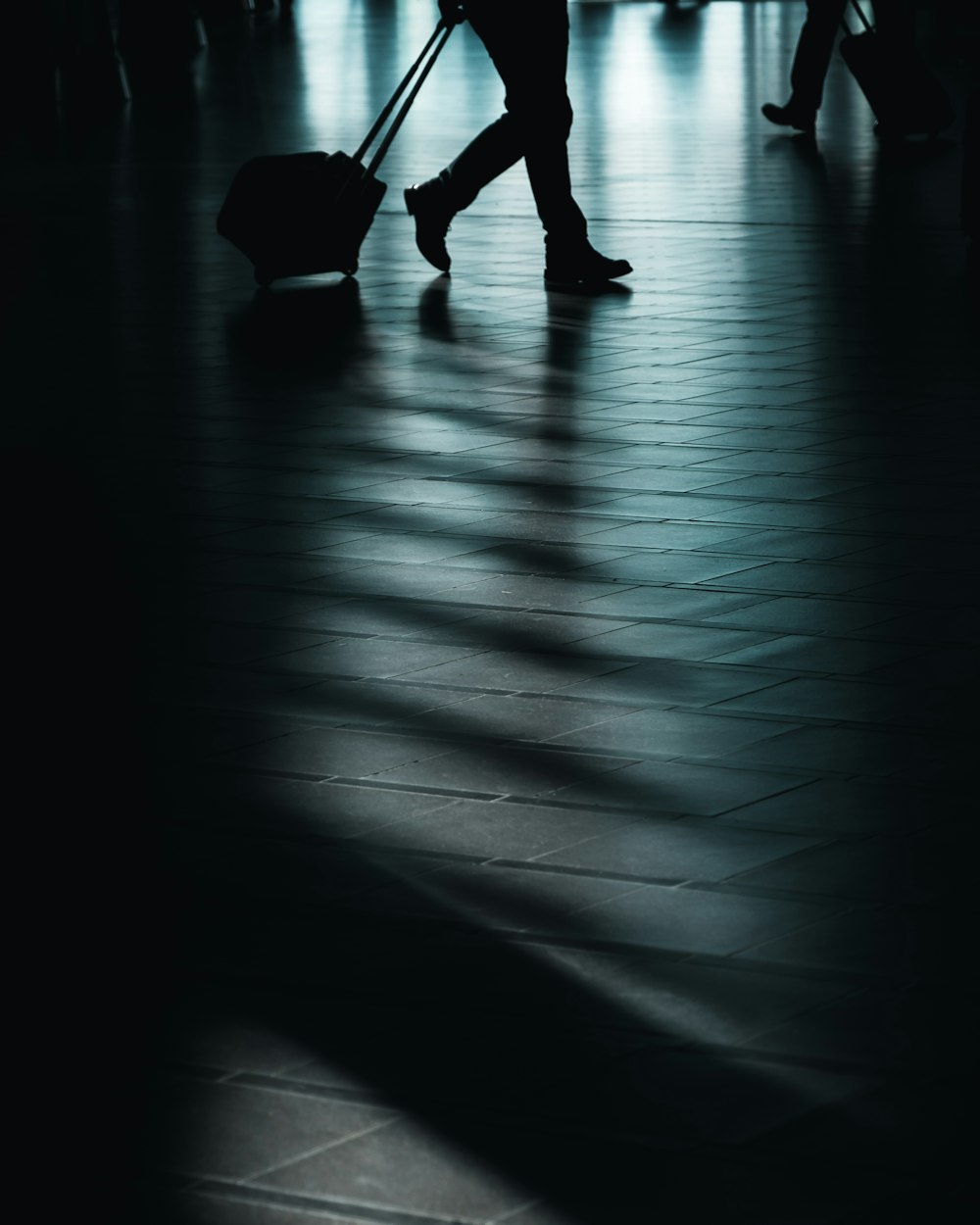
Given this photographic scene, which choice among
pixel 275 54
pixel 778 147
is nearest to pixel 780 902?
pixel 778 147

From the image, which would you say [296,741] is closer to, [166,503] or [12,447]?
[166,503]

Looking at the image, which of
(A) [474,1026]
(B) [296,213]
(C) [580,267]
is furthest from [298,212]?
(A) [474,1026]

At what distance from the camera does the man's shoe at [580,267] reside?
22.5 feet

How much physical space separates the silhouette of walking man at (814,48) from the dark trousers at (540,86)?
13.1 ft

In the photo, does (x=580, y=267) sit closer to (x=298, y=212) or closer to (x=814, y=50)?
(x=298, y=212)

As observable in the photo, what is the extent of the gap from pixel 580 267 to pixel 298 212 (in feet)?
2.96

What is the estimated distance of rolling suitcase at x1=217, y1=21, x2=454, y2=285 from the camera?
7.02 meters

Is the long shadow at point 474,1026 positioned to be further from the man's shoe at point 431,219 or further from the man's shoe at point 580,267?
the man's shoe at point 431,219

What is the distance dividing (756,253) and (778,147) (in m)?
3.23

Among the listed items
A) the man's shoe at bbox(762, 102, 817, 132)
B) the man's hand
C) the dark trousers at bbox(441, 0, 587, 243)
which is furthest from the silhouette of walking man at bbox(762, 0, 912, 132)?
the dark trousers at bbox(441, 0, 587, 243)

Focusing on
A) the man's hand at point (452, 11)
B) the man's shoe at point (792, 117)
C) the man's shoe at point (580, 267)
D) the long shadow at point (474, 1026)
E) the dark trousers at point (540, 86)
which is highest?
the man's hand at point (452, 11)

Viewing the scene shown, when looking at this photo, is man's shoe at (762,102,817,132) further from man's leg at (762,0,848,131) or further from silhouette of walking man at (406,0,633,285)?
silhouette of walking man at (406,0,633,285)

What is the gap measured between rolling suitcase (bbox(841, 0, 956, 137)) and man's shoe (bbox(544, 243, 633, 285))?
404 cm

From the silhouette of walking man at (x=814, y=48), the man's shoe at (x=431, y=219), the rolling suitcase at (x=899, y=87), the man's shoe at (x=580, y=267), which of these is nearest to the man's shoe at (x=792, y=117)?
the silhouette of walking man at (x=814, y=48)
